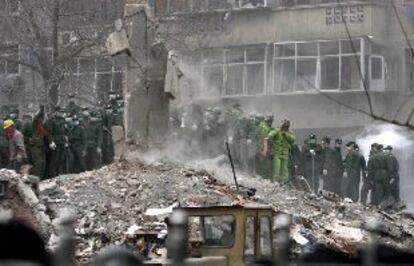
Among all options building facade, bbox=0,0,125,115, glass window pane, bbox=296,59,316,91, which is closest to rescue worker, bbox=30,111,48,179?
building facade, bbox=0,0,125,115

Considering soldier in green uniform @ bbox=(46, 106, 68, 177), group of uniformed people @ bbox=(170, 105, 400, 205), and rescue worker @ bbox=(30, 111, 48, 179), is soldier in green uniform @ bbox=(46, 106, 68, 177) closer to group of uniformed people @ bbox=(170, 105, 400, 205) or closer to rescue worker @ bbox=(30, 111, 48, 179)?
rescue worker @ bbox=(30, 111, 48, 179)

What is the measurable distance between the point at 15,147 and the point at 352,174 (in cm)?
823

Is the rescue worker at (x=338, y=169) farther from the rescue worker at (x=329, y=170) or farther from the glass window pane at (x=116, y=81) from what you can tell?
the glass window pane at (x=116, y=81)

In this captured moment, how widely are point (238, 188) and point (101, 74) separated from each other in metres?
17.3

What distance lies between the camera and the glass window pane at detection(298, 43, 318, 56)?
38.6m

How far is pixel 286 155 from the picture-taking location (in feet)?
75.9

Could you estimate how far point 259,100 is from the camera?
3878cm

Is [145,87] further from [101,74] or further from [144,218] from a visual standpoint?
[101,74]

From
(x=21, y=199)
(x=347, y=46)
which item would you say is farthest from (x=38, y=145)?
(x=347, y=46)

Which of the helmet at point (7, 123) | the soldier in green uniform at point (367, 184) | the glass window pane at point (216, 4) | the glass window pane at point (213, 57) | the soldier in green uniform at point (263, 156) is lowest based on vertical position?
the soldier in green uniform at point (367, 184)

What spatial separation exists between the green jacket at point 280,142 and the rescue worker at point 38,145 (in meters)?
4.61

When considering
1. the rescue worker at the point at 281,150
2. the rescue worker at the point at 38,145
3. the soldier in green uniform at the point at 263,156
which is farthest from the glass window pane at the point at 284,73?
the rescue worker at the point at 38,145

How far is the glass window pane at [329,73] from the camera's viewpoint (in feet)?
125

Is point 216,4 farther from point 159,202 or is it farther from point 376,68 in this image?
point 159,202
